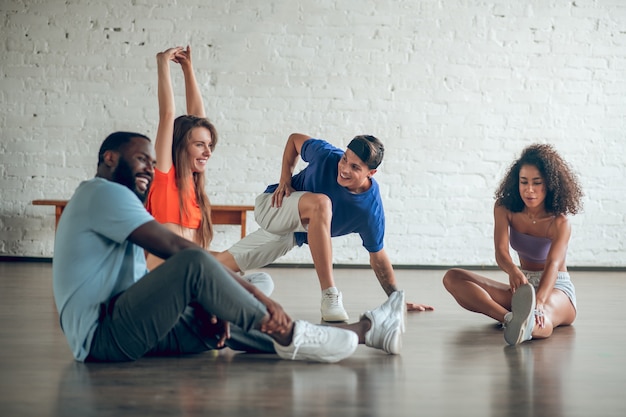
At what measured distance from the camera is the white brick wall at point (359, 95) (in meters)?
6.05

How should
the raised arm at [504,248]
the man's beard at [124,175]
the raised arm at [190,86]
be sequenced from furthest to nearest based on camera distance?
the raised arm at [190,86], the raised arm at [504,248], the man's beard at [124,175]

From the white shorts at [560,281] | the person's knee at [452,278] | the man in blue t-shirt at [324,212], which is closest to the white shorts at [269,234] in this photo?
the man in blue t-shirt at [324,212]

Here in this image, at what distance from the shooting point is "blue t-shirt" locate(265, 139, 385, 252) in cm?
352

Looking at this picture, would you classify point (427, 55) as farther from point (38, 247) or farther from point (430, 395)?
point (430, 395)

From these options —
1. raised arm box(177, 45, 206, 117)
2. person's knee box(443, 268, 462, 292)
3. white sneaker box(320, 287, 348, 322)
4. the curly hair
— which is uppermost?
raised arm box(177, 45, 206, 117)

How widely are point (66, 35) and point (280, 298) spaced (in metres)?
3.16

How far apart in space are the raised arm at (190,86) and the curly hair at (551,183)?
1.52 metres

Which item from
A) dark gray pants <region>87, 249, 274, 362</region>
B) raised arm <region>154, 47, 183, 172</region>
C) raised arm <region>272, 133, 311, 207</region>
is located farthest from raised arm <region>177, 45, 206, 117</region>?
dark gray pants <region>87, 249, 274, 362</region>

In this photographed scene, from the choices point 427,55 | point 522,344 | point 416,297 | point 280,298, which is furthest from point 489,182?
point 522,344

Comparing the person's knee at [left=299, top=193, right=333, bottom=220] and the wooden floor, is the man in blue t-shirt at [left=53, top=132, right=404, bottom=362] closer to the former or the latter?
the wooden floor

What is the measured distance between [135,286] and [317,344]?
0.60 meters

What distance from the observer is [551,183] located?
3367 mm

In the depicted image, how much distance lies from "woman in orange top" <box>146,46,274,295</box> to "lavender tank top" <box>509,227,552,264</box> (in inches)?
53.9

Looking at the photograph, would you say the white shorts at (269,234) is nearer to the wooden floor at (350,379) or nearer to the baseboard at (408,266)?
the wooden floor at (350,379)
